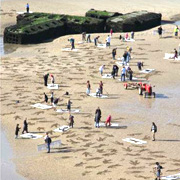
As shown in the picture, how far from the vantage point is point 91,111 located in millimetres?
51500

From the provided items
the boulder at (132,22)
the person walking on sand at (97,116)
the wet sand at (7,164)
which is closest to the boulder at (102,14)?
the boulder at (132,22)

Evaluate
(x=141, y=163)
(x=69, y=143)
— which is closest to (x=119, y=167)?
(x=141, y=163)

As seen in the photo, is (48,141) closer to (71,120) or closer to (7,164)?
(7,164)

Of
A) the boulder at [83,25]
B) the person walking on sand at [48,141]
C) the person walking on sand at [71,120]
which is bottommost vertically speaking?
the person walking on sand at [48,141]

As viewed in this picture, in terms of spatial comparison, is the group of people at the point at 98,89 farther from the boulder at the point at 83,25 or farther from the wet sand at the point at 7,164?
the boulder at the point at 83,25

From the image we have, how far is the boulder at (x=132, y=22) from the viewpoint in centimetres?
8088

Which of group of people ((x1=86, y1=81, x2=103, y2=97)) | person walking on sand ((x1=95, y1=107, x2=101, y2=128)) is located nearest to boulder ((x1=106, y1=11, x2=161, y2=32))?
group of people ((x1=86, y1=81, x2=103, y2=97))

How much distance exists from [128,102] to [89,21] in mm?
29452

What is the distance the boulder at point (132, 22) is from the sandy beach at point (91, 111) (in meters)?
1.91

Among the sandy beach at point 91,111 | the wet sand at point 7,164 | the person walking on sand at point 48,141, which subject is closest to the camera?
the wet sand at point 7,164

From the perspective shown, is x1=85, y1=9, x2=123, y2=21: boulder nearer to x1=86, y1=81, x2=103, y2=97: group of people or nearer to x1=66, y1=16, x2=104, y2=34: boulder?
x1=66, y1=16, x2=104, y2=34: boulder

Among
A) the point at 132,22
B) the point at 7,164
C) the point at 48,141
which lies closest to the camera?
the point at 7,164

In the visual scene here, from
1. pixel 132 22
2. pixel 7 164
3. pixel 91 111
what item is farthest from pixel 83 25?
pixel 7 164

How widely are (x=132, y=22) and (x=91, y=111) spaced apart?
3135 cm
